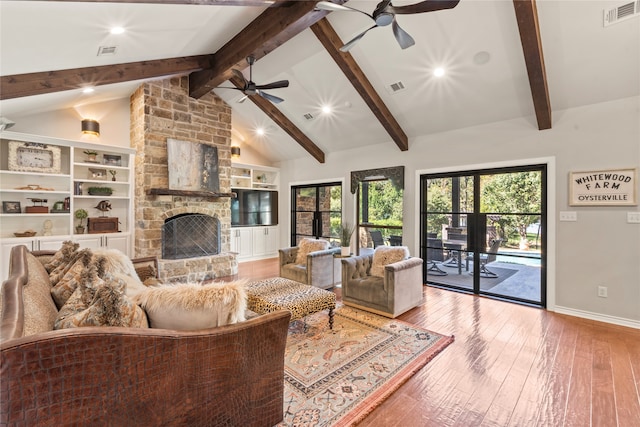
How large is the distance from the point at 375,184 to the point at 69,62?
16.4ft

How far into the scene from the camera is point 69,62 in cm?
336

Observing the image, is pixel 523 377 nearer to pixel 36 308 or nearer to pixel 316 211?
pixel 36 308

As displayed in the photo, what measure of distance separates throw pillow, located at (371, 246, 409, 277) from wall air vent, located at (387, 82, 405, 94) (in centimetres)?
239

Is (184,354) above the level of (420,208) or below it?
below

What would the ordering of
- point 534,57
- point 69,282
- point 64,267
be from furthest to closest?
1. point 534,57
2. point 64,267
3. point 69,282

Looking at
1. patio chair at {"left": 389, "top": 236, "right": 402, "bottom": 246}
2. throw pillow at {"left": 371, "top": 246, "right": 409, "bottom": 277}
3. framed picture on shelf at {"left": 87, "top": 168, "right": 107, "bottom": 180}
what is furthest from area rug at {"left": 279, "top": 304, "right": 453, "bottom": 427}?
framed picture on shelf at {"left": 87, "top": 168, "right": 107, "bottom": 180}

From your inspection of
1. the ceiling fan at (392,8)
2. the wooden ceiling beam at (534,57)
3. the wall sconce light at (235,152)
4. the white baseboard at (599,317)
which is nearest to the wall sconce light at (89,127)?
the wall sconce light at (235,152)

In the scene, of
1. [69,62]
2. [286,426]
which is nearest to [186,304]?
[286,426]

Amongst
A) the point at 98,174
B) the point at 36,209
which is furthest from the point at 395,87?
the point at 36,209

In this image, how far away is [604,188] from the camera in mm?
3459

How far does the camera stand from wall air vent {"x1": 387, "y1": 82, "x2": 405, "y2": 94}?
4234 millimetres

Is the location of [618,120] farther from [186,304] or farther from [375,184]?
[186,304]

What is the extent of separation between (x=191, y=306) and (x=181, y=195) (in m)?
4.29

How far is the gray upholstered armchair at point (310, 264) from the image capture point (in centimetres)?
443
